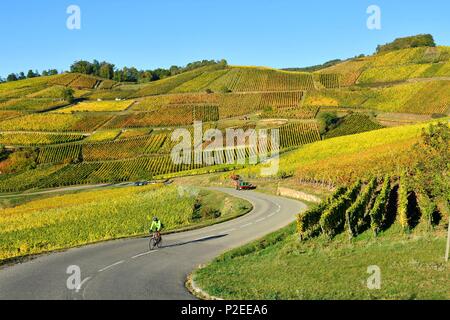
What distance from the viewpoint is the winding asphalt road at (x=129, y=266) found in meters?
17.9

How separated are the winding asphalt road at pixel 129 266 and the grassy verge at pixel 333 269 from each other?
1410mm

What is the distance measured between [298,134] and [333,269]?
8341 cm

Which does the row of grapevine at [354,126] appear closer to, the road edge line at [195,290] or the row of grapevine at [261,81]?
the row of grapevine at [261,81]

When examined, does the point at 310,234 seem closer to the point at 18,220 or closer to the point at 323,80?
the point at 18,220

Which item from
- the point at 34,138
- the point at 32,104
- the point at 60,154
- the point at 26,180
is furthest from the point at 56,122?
the point at 26,180

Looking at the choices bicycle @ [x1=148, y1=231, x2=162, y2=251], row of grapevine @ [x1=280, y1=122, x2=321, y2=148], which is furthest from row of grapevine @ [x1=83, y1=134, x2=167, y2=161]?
bicycle @ [x1=148, y1=231, x2=162, y2=251]

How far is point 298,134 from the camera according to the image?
101m

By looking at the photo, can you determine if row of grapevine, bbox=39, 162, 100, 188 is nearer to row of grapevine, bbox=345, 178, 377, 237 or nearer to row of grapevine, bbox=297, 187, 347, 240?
row of grapevine, bbox=297, 187, 347, 240

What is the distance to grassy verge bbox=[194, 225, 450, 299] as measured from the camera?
52.5 ft

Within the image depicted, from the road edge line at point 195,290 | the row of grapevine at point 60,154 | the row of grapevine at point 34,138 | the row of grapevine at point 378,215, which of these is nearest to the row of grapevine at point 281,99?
the row of grapevine at point 60,154

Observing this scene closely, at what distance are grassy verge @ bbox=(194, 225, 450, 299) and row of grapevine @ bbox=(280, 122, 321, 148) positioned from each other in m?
69.4

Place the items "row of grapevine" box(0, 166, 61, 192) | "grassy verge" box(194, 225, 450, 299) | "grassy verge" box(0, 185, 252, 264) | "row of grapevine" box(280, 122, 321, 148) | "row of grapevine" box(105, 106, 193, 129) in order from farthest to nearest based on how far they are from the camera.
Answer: "row of grapevine" box(105, 106, 193, 129)
"row of grapevine" box(280, 122, 321, 148)
"row of grapevine" box(0, 166, 61, 192)
"grassy verge" box(0, 185, 252, 264)
"grassy verge" box(194, 225, 450, 299)

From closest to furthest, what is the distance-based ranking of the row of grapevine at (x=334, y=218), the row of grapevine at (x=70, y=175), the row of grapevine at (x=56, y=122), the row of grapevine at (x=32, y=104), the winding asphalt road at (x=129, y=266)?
the winding asphalt road at (x=129, y=266) → the row of grapevine at (x=334, y=218) → the row of grapevine at (x=70, y=175) → the row of grapevine at (x=56, y=122) → the row of grapevine at (x=32, y=104)

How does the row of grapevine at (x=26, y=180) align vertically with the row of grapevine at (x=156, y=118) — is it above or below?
below
